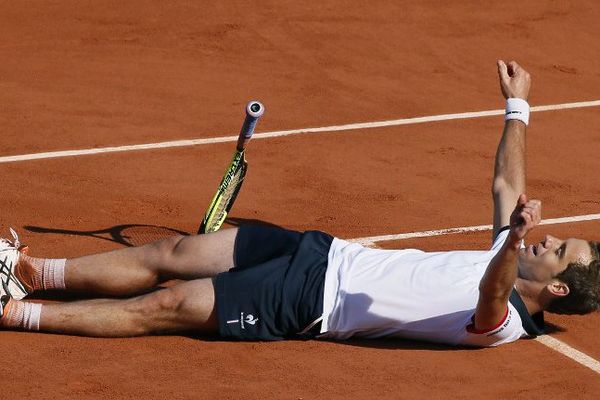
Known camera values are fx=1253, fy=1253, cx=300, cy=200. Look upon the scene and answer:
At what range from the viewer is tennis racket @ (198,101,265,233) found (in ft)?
28.0

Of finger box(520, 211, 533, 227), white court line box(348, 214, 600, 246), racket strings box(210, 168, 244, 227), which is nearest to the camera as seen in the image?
finger box(520, 211, 533, 227)

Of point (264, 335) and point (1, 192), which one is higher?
point (1, 192)

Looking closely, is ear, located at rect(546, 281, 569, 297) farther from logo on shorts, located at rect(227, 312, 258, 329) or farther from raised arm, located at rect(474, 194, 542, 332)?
logo on shorts, located at rect(227, 312, 258, 329)

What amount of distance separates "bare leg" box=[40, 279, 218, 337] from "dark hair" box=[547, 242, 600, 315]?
204 centimetres

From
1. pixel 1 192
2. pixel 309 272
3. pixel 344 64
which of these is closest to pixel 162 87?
pixel 344 64

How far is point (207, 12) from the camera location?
47.4 feet

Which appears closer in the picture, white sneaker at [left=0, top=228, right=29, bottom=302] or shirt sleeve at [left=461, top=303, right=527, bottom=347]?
shirt sleeve at [left=461, top=303, right=527, bottom=347]

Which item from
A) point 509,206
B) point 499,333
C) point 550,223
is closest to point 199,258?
point 499,333

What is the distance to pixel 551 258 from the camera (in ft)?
24.0

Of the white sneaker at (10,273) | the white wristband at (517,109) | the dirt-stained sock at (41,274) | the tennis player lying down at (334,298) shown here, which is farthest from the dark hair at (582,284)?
the white sneaker at (10,273)

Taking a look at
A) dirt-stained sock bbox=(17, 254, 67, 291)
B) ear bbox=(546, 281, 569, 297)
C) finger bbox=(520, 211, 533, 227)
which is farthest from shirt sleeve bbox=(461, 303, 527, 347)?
dirt-stained sock bbox=(17, 254, 67, 291)

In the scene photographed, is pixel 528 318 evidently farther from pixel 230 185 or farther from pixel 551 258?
pixel 230 185

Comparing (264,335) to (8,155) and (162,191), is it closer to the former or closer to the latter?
(162,191)

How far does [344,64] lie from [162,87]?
6.94 ft
